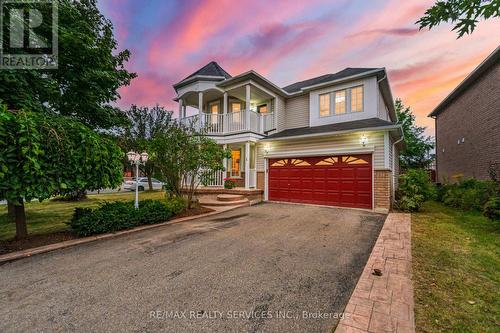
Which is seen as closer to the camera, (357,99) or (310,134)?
(310,134)

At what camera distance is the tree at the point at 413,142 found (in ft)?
71.9

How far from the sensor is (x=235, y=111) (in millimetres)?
12508

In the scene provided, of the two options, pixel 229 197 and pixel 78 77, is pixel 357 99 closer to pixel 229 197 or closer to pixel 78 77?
pixel 229 197

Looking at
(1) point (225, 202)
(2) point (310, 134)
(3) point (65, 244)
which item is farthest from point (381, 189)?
(3) point (65, 244)

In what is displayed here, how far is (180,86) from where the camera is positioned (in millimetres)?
13055

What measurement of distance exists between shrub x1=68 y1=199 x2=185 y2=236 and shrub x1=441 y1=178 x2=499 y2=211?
10584 millimetres

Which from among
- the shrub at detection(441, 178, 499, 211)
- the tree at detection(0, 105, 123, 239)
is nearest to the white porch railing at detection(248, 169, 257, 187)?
the tree at detection(0, 105, 123, 239)

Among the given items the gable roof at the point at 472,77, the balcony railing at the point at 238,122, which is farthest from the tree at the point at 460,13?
the gable roof at the point at 472,77

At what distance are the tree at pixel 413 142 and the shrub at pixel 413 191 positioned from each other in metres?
16.6

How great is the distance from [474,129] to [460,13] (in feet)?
43.6

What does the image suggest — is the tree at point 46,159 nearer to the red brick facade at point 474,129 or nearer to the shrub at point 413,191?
the shrub at point 413,191

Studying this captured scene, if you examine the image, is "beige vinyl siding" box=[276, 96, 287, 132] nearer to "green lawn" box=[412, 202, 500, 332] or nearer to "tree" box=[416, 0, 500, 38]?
"green lawn" box=[412, 202, 500, 332]

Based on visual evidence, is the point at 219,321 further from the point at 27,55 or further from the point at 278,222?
the point at 27,55

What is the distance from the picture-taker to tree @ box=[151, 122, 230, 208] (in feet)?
24.5
